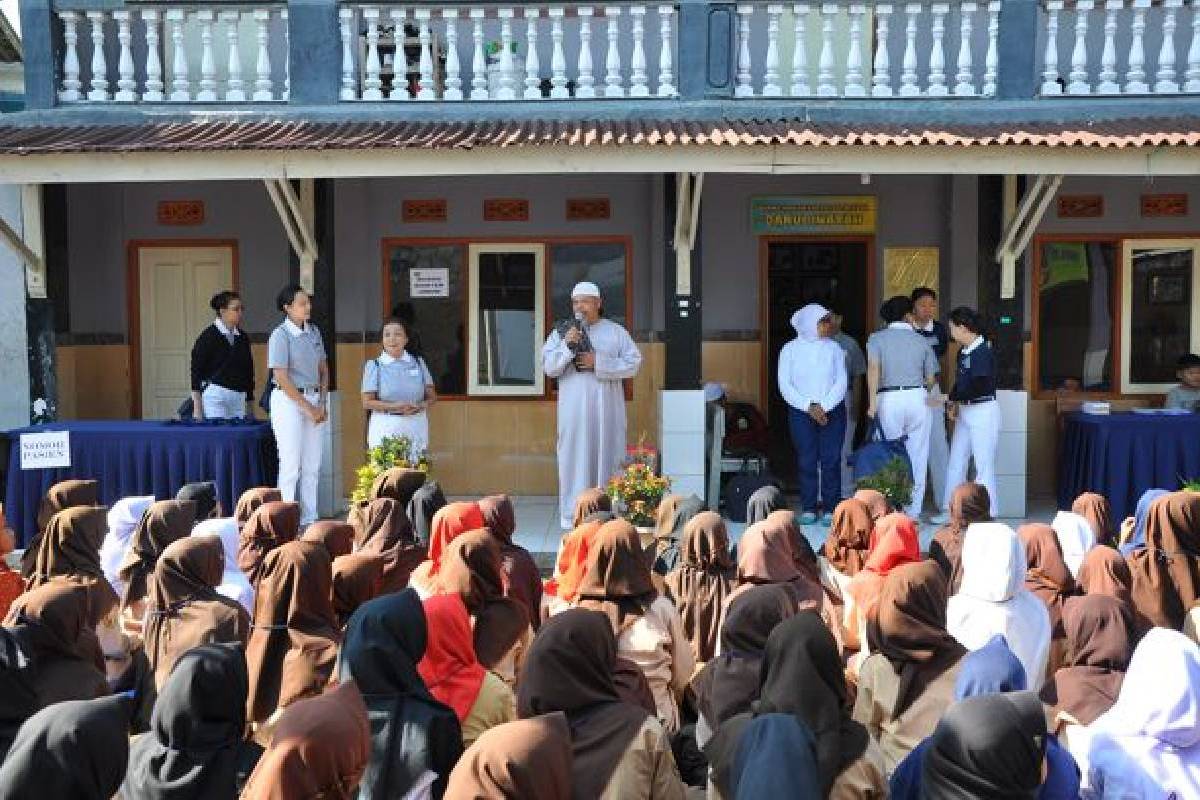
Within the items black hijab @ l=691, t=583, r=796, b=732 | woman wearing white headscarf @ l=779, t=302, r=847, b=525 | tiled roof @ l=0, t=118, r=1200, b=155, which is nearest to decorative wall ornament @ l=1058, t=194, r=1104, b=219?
tiled roof @ l=0, t=118, r=1200, b=155

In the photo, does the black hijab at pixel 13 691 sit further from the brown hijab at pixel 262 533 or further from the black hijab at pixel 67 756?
the brown hijab at pixel 262 533

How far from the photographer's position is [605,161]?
836 cm

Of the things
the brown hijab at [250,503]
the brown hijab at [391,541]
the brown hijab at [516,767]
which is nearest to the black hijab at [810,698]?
the brown hijab at [516,767]

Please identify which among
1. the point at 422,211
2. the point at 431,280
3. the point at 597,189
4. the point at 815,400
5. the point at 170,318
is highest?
the point at 597,189

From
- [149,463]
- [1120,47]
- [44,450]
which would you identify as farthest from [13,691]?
[1120,47]

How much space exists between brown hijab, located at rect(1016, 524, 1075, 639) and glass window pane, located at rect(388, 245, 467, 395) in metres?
6.57

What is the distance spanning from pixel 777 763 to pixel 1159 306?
9234 mm

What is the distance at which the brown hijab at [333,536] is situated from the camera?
17.9 ft

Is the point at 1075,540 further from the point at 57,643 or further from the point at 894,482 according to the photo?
the point at 57,643

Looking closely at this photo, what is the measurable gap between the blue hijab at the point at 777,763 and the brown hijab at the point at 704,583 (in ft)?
7.41

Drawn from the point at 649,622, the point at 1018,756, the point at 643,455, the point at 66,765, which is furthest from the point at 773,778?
the point at 643,455

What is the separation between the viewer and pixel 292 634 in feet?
13.8

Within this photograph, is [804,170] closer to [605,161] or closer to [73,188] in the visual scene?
[605,161]

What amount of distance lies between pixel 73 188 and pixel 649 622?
27.3 ft
